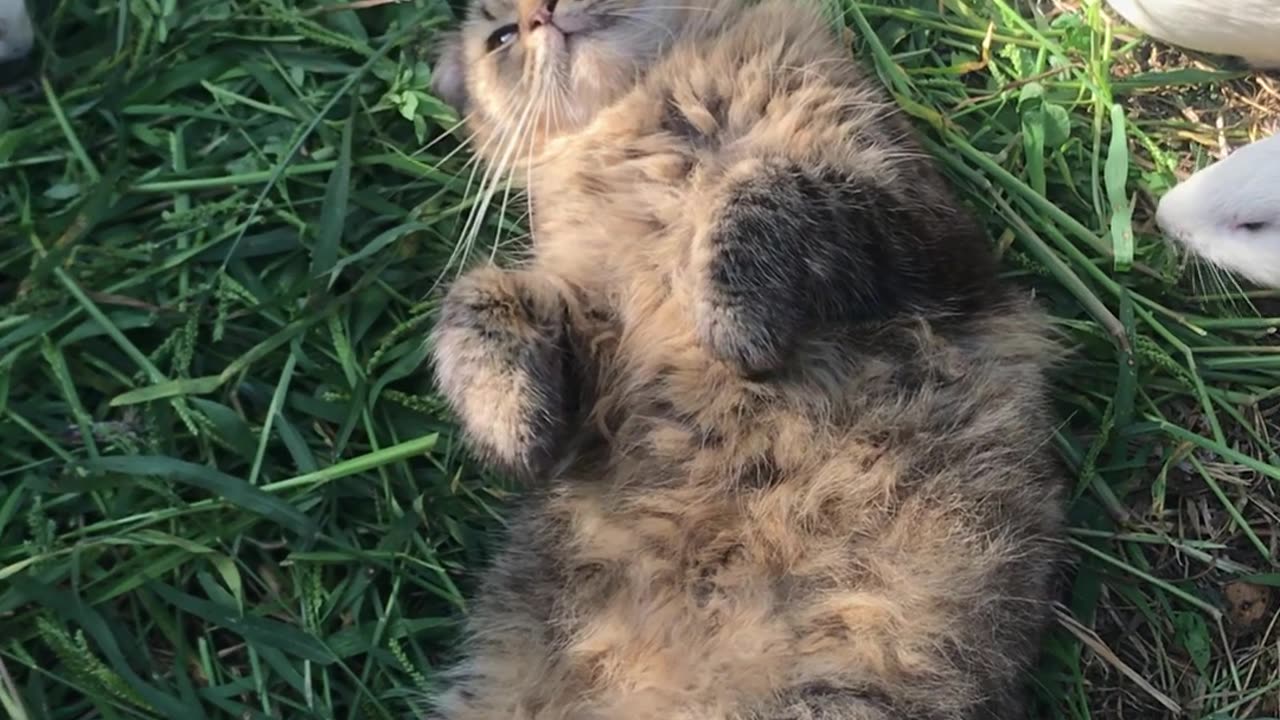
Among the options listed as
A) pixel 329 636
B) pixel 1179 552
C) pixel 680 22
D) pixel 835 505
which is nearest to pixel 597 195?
pixel 680 22

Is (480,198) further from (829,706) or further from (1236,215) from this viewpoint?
(1236,215)

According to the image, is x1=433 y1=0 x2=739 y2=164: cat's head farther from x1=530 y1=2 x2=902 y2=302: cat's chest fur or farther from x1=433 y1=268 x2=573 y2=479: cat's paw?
x1=433 y1=268 x2=573 y2=479: cat's paw

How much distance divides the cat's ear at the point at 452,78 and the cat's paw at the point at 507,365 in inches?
20.1

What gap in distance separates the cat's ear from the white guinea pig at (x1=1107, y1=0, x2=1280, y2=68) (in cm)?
154

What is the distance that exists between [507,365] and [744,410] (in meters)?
0.44

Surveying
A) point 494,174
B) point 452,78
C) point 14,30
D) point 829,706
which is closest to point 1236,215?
point 829,706

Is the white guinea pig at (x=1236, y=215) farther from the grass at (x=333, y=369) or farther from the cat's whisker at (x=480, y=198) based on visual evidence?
the cat's whisker at (x=480, y=198)

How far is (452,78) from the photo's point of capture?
2.77 meters

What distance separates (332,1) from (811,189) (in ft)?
4.09

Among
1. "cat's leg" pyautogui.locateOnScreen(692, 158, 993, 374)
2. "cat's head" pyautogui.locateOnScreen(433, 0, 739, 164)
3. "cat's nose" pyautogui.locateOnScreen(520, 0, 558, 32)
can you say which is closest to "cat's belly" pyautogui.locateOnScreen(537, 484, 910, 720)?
"cat's leg" pyautogui.locateOnScreen(692, 158, 993, 374)

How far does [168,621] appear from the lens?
8.21ft

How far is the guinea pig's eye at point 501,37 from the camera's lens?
2686mm

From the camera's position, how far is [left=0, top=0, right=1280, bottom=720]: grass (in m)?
2.49

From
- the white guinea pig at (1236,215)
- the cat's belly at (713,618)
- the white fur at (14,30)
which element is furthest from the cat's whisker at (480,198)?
the white guinea pig at (1236,215)
